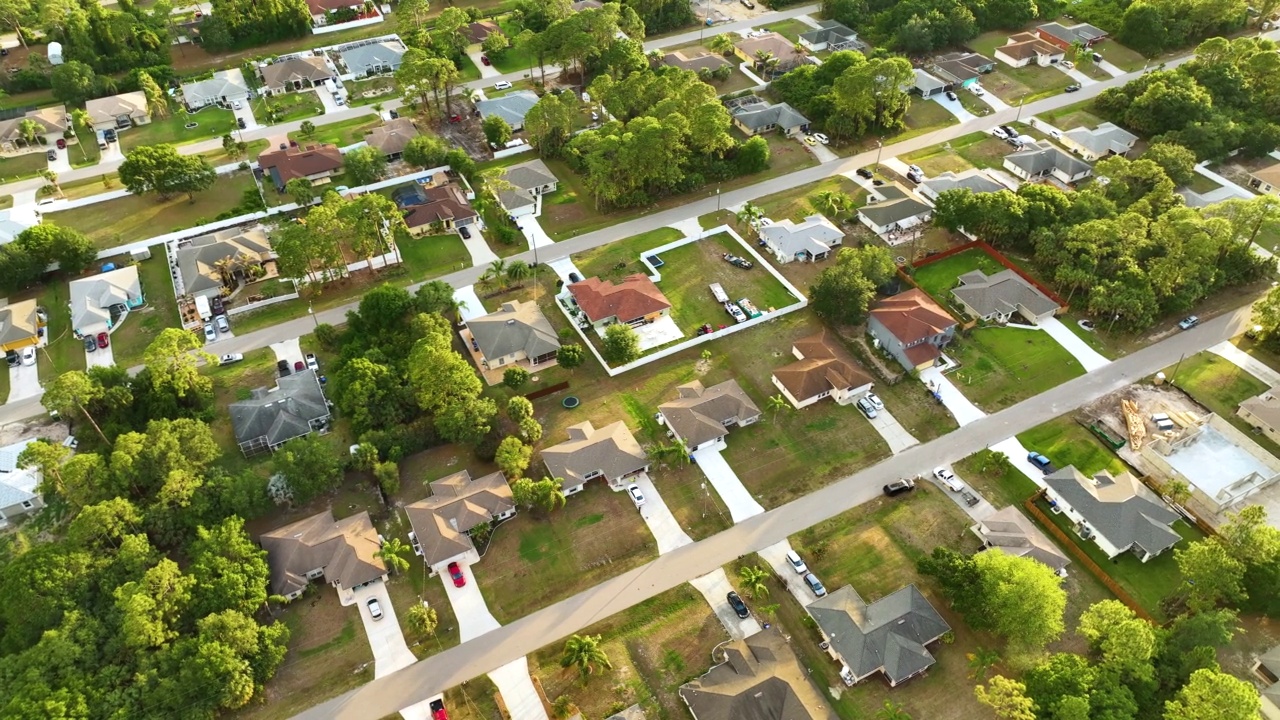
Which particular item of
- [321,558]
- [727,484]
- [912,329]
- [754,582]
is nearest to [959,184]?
[912,329]

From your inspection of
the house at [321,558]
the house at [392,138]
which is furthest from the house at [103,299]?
the house at [321,558]

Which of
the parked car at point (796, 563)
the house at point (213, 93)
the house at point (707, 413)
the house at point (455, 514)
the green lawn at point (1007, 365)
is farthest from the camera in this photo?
the house at point (213, 93)

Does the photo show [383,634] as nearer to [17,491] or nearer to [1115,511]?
[17,491]

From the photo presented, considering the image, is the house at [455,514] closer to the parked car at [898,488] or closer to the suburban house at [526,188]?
the parked car at [898,488]

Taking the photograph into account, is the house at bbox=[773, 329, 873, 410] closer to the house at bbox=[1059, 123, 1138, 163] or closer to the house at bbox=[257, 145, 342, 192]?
the house at bbox=[1059, 123, 1138, 163]

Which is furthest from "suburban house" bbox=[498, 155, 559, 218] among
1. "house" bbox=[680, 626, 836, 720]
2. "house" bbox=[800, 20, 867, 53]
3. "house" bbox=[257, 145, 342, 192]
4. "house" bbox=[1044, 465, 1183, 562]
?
"house" bbox=[1044, 465, 1183, 562]

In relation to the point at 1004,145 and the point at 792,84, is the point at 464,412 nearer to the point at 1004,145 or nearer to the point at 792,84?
the point at 792,84

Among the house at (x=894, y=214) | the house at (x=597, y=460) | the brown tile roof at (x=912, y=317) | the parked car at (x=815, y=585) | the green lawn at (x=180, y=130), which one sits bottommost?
the parked car at (x=815, y=585)
